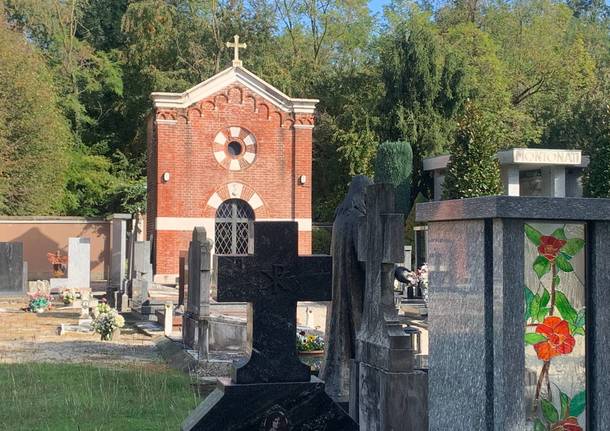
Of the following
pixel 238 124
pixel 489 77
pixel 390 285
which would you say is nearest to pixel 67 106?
pixel 238 124

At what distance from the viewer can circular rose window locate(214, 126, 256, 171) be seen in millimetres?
27062

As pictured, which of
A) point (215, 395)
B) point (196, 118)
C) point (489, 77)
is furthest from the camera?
point (489, 77)

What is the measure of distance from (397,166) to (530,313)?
94.7 ft

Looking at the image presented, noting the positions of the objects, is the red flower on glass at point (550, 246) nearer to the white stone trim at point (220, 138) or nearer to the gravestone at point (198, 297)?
the gravestone at point (198, 297)

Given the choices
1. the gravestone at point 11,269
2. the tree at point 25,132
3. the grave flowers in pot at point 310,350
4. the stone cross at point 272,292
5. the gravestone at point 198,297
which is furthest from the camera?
the tree at point 25,132

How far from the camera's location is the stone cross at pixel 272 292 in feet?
17.6

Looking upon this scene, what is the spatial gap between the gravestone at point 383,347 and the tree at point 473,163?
19.9 m

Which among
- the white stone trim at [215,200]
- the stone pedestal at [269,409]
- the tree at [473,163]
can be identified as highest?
the tree at [473,163]

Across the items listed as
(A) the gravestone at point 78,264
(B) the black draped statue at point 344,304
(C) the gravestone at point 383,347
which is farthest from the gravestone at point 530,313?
(A) the gravestone at point 78,264

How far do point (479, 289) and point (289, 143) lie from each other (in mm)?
24053

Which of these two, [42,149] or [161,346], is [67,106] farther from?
[161,346]

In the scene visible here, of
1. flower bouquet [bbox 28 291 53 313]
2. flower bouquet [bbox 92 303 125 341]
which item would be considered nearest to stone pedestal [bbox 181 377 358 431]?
flower bouquet [bbox 92 303 125 341]

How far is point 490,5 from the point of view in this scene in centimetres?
4369

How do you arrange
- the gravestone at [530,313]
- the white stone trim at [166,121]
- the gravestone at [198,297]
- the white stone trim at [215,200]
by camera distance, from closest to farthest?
the gravestone at [530,313] → the gravestone at [198,297] → the white stone trim at [166,121] → the white stone trim at [215,200]
